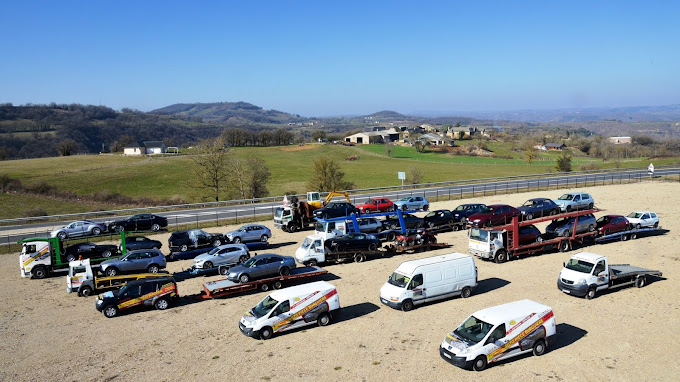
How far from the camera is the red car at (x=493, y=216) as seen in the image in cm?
3056

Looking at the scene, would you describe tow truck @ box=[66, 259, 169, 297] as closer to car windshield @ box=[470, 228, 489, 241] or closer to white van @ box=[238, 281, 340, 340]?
white van @ box=[238, 281, 340, 340]

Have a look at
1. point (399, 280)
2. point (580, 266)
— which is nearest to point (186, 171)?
point (399, 280)

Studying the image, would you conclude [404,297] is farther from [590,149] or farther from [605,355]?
[590,149]

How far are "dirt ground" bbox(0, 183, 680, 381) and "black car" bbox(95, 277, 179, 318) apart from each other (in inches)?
16.4

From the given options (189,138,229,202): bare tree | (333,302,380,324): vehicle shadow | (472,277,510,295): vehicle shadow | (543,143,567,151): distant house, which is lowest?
(543,143,567,151): distant house

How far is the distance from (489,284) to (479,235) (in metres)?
4.01

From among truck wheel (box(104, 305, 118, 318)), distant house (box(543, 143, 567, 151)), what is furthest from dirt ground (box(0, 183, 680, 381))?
distant house (box(543, 143, 567, 151))

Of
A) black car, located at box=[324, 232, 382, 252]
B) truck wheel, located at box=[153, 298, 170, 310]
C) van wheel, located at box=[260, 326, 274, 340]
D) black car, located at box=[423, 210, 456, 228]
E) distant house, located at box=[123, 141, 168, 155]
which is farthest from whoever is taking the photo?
distant house, located at box=[123, 141, 168, 155]

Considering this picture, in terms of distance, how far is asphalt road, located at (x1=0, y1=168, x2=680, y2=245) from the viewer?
119ft

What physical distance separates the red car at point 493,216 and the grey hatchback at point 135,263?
61.8 ft

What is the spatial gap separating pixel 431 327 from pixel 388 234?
42.9ft

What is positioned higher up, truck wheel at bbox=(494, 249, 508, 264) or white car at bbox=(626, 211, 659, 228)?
white car at bbox=(626, 211, 659, 228)

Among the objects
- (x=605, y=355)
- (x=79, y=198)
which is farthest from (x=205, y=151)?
(x=605, y=355)

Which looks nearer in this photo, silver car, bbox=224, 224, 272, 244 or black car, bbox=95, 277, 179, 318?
black car, bbox=95, 277, 179, 318
